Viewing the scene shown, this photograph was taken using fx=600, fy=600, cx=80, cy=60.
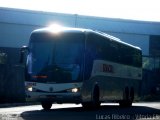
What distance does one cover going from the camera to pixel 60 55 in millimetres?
23812

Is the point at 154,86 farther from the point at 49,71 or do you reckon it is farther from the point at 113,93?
the point at 49,71

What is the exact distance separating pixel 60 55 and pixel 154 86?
1668 inches

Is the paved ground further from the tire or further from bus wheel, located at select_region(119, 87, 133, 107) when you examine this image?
bus wheel, located at select_region(119, 87, 133, 107)

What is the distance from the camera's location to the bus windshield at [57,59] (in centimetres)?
2377

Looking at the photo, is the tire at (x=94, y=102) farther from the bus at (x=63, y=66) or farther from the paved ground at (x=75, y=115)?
the paved ground at (x=75, y=115)

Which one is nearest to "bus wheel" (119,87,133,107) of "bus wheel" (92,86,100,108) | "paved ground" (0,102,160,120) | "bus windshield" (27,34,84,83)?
"bus wheel" (92,86,100,108)

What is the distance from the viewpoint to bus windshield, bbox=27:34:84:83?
23766 millimetres

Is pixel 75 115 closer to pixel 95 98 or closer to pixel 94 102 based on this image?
pixel 94 102

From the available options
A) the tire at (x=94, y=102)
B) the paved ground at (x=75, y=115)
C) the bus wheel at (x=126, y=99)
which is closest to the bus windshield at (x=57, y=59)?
the paved ground at (x=75, y=115)

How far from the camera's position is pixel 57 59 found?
78.2 ft

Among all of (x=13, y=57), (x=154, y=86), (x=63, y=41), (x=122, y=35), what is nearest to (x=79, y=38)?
(x=63, y=41)

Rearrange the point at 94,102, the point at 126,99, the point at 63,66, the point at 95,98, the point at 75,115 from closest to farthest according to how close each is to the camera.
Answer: the point at 75,115, the point at 63,66, the point at 94,102, the point at 95,98, the point at 126,99

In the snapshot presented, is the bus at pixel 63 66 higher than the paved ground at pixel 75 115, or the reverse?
the bus at pixel 63 66

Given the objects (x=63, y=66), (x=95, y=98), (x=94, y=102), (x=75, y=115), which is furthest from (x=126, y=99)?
Result: (x=75, y=115)
